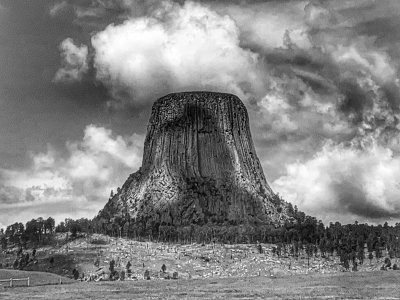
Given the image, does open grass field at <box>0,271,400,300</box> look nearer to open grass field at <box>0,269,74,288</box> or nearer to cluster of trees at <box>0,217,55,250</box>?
open grass field at <box>0,269,74,288</box>

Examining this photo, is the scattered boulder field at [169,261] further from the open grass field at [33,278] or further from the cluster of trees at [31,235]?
the open grass field at [33,278]

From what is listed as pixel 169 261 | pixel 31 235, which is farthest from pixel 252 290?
pixel 31 235

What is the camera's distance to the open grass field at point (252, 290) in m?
73.6

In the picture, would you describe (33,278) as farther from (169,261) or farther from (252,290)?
(169,261)

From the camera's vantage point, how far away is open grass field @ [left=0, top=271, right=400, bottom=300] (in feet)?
241

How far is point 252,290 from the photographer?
80812mm

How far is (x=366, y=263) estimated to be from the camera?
6521 inches

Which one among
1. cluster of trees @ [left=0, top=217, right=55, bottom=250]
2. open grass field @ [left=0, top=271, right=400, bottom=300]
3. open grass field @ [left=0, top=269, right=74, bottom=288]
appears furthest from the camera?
cluster of trees @ [left=0, top=217, right=55, bottom=250]

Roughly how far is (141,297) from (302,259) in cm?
9857

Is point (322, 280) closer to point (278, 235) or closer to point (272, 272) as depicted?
point (272, 272)

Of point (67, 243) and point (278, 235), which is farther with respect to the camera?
point (278, 235)

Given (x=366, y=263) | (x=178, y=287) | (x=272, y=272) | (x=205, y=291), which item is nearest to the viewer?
(x=205, y=291)

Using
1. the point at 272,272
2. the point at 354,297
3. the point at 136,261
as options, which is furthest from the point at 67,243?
the point at 354,297

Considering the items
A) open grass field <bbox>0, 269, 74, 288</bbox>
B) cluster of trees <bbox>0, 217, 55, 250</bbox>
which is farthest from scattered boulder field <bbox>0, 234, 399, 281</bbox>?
open grass field <bbox>0, 269, 74, 288</bbox>
